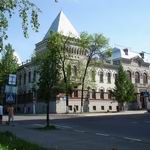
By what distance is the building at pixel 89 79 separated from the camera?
70500 millimetres

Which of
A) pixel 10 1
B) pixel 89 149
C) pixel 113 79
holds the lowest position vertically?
pixel 89 149

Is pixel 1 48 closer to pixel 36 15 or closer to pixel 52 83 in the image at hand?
pixel 36 15

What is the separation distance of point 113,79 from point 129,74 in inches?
209

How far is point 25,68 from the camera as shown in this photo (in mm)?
80938

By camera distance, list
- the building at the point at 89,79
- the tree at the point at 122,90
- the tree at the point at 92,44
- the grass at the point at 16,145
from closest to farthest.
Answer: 1. the grass at the point at 16,145
2. the tree at the point at 92,44
3. the building at the point at 89,79
4. the tree at the point at 122,90

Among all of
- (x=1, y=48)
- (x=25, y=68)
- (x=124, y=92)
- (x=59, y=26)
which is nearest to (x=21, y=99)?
(x=25, y=68)

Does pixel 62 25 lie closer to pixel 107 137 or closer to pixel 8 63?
pixel 8 63

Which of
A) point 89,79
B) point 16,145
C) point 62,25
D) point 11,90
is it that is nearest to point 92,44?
point 89,79

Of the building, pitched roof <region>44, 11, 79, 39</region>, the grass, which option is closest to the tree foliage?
the building

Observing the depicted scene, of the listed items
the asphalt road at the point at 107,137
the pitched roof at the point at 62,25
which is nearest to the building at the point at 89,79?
the pitched roof at the point at 62,25

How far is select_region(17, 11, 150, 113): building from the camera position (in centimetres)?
7050

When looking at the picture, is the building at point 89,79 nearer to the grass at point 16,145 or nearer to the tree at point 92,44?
the tree at point 92,44

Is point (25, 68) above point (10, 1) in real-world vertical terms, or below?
above

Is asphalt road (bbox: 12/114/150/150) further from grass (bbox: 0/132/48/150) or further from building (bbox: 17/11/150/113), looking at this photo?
building (bbox: 17/11/150/113)
